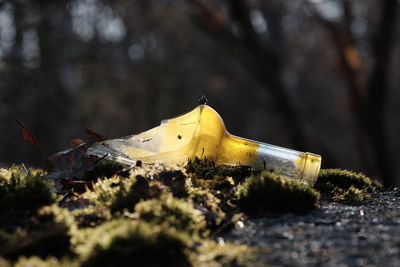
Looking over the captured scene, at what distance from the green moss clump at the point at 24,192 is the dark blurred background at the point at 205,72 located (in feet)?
31.0

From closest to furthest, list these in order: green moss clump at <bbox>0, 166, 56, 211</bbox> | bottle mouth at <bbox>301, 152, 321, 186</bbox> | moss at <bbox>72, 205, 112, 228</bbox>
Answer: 1. moss at <bbox>72, 205, 112, 228</bbox>
2. green moss clump at <bbox>0, 166, 56, 211</bbox>
3. bottle mouth at <bbox>301, 152, 321, 186</bbox>

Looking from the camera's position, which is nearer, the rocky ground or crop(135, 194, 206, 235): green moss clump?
the rocky ground

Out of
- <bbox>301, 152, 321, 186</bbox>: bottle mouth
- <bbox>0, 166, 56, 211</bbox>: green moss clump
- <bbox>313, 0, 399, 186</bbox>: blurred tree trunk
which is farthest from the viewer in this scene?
<bbox>313, 0, 399, 186</bbox>: blurred tree trunk

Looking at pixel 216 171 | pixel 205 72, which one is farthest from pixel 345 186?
pixel 205 72

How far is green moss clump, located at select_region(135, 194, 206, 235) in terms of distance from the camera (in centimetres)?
154

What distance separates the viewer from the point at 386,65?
11.6 m

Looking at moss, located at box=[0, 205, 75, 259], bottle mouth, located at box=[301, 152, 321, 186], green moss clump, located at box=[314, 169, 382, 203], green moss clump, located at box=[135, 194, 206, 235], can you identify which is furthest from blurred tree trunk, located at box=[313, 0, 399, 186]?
moss, located at box=[0, 205, 75, 259]

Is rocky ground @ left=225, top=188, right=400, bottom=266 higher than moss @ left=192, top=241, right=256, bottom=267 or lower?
higher

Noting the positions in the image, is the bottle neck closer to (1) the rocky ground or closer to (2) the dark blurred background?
(1) the rocky ground

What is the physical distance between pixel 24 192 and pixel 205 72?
24.5 meters

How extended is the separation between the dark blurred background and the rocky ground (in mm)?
9192

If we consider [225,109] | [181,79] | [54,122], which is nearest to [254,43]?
[54,122]

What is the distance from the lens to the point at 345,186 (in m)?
2.54

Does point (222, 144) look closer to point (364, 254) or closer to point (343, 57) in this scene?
point (364, 254)
